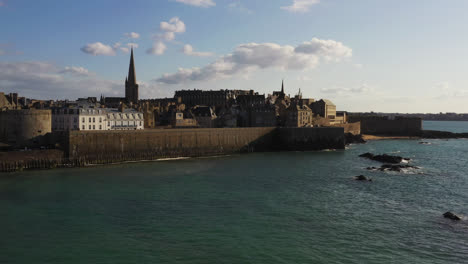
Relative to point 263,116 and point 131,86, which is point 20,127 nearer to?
point 263,116

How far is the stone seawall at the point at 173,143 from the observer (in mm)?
39844

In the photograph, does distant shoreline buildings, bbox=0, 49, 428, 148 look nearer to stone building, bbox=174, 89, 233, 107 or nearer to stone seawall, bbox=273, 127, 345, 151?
stone building, bbox=174, 89, 233, 107

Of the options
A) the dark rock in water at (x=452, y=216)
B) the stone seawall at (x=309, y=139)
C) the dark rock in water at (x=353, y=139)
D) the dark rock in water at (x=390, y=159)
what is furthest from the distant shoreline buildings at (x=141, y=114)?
the dark rock in water at (x=452, y=216)

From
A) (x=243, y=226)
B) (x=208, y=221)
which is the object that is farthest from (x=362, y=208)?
(x=208, y=221)

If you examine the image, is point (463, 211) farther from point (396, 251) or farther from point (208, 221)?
point (208, 221)

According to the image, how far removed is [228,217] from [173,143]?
97.4ft

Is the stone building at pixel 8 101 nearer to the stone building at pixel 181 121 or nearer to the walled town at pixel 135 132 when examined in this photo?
the walled town at pixel 135 132

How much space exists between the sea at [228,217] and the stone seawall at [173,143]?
404 centimetres

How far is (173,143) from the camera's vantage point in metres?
49.3

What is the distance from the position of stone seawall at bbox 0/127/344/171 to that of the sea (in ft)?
13.3

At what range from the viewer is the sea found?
52.2 feet

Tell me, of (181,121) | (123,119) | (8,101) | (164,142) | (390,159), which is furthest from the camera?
(181,121)

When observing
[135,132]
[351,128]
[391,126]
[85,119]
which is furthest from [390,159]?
[391,126]

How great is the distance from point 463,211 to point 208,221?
51.9 ft
